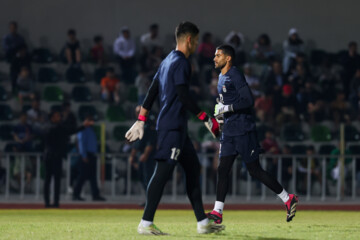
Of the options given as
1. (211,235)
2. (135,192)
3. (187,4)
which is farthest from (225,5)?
(211,235)

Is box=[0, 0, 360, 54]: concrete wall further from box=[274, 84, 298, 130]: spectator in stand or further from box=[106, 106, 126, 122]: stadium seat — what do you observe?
box=[274, 84, 298, 130]: spectator in stand

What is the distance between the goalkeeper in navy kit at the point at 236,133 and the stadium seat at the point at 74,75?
1382 cm

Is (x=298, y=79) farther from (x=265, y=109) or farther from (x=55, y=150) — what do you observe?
(x=55, y=150)

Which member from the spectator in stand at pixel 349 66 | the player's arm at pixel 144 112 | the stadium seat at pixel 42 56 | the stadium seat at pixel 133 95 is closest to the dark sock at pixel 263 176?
the player's arm at pixel 144 112

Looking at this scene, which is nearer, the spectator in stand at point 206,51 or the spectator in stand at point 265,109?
the spectator in stand at point 265,109

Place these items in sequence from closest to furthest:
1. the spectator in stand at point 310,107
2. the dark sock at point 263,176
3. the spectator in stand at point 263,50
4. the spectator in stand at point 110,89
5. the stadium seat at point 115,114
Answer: the dark sock at point 263,176, the spectator in stand at point 310,107, the stadium seat at point 115,114, the spectator in stand at point 110,89, the spectator in stand at point 263,50

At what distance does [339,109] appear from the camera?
22.2 meters

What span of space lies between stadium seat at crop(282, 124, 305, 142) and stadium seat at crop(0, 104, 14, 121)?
7179 millimetres

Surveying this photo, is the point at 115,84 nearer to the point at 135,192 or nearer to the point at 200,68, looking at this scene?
the point at 200,68

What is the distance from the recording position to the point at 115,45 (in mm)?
23734

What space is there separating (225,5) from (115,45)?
4.21 meters

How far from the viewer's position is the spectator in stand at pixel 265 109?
21578 mm

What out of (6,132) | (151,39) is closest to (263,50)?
(151,39)

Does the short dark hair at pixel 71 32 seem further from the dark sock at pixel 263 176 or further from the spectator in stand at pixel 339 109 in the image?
the dark sock at pixel 263 176
